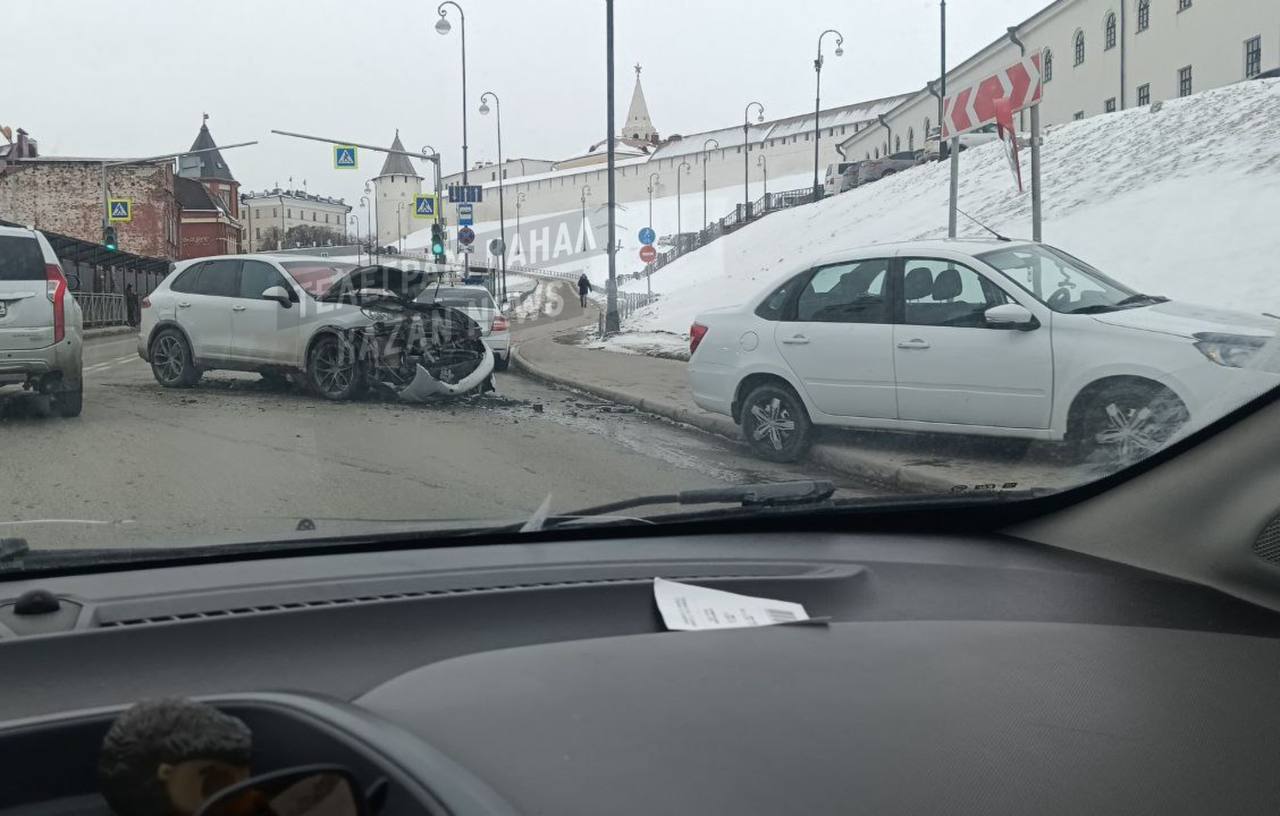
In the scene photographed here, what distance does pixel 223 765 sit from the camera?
157 cm

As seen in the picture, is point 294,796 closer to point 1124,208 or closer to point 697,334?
point 697,334

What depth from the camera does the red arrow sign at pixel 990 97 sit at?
7.71 metres

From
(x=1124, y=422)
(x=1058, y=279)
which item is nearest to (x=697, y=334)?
(x=1058, y=279)

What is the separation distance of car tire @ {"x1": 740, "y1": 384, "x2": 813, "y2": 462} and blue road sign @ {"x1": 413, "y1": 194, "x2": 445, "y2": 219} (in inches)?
273

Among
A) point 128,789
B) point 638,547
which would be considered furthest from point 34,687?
point 638,547

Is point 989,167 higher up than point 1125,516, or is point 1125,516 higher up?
point 989,167

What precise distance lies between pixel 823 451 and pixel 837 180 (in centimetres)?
1574

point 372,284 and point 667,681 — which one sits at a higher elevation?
point 372,284

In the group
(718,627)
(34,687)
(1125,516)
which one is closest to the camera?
(34,687)

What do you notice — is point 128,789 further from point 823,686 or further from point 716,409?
point 716,409

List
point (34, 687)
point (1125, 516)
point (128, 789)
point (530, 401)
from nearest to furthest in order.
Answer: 1. point (128, 789)
2. point (34, 687)
3. point (1125, 516)
4. point (530, 401)

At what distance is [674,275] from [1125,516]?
2185 centimetres

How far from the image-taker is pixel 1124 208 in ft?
48.4

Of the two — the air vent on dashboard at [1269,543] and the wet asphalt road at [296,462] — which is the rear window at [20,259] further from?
the air vent on dashboard at [1269,543]
